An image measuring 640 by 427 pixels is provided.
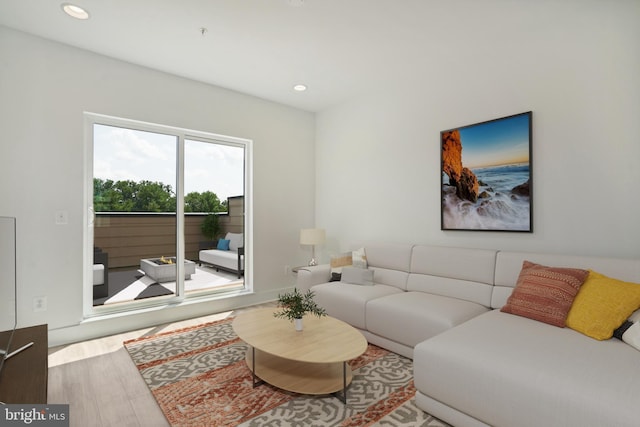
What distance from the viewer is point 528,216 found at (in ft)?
8.90

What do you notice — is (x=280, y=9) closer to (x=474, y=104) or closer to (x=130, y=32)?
(x=130, y=32)

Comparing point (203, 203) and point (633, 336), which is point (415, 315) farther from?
point (203, 203)

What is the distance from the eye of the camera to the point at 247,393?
2109mm

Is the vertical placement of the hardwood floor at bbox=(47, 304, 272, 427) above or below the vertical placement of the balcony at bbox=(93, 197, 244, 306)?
below

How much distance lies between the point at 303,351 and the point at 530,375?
122cm

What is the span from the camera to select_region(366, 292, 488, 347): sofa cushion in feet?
7.83

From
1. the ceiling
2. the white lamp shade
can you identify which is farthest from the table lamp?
the ceiling

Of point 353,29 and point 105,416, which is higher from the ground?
point 353,29

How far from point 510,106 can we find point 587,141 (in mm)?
675

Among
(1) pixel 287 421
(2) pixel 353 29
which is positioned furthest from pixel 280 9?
(1) pixel 287 421

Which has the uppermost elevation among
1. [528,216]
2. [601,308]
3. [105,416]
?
[528,216]

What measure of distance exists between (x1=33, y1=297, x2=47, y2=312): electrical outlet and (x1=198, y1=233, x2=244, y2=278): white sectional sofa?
1575 mm

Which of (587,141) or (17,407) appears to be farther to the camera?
(587,141)

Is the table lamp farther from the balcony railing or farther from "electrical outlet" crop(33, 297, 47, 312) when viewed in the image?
"electrical outlet" crop(33, 297, 47, 312)
